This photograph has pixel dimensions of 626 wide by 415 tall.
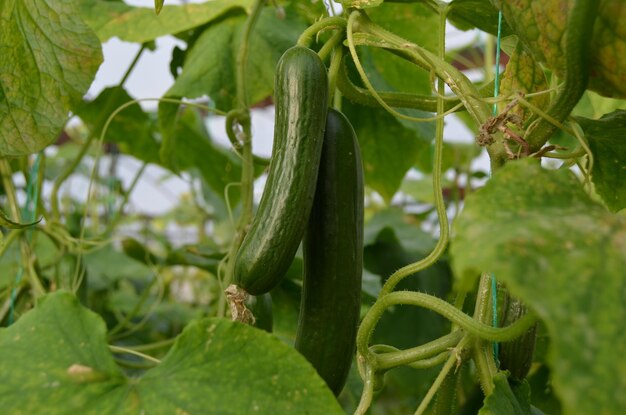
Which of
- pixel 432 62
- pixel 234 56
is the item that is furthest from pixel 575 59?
pixel 234 56

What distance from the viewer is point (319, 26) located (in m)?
0.95

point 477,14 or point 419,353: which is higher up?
point 477,14

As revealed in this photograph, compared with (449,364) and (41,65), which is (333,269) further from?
(41,65)

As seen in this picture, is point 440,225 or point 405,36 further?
point 405,36

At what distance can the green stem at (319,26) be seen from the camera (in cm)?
94

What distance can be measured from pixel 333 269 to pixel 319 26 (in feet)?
0.95

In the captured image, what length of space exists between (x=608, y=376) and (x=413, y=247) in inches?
59.0

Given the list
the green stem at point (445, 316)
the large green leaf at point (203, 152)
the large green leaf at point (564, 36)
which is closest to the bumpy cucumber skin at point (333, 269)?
Result: the green stem at point (445, 316)

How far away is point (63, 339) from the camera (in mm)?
784

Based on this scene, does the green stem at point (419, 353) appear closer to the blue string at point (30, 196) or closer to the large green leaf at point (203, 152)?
the blue string at point (30, 196)

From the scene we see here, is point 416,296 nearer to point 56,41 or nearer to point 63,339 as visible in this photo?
point 63,339

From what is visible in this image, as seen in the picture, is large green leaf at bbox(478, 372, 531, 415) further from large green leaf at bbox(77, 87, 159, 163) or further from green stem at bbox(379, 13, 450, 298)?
large green leaf at bbox(77, 87, 159, 163)

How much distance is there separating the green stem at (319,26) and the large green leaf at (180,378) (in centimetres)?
36

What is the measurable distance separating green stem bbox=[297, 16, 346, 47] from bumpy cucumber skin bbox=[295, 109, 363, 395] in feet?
0.41
